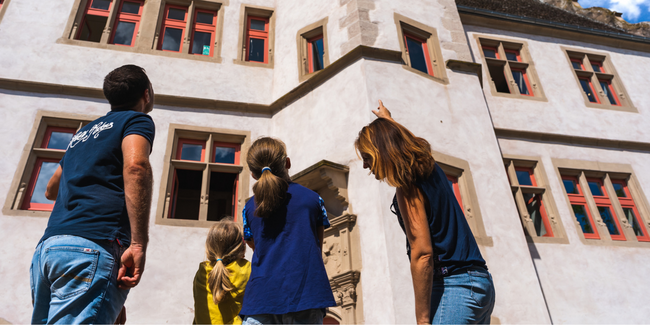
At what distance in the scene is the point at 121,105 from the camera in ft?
8.25

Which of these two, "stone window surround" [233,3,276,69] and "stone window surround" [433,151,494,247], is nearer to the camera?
"stone window surround" [433,151,494,247]

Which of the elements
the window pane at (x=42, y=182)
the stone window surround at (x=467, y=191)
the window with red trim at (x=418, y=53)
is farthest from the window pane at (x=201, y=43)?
the stone window surround at (x=467, y=191)

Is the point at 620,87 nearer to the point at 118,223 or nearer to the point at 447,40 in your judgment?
the point at 447,40

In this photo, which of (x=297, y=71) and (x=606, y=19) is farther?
(x=606, y=19)

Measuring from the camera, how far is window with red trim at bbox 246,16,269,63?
31.7 ft

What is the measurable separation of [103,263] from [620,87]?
12.7 metres

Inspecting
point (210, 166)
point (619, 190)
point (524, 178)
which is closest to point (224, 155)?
point (210, 166)

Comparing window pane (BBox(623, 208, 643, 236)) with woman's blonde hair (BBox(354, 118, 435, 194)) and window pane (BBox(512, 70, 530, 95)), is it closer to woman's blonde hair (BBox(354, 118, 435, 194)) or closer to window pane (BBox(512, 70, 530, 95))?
window pane (BBox(512, 70, 530, 95))

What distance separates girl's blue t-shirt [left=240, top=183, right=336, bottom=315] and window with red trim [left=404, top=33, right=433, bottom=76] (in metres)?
6.28

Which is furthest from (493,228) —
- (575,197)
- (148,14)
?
(148,14)

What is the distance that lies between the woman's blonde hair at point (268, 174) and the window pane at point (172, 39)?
24.2 feet

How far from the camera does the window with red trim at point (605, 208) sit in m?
8.97

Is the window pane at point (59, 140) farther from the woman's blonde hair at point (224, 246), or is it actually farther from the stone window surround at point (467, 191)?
the stone window surround at point (467, 191)

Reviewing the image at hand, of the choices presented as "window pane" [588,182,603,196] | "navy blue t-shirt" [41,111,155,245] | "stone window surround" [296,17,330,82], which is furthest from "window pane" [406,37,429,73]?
"navy blue t-shirt" [41,111,155,245]
